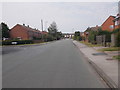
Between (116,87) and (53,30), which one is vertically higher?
(53,30)

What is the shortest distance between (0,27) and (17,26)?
704cm

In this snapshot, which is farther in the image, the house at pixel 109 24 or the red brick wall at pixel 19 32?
the red brick wall at pixel 19 32

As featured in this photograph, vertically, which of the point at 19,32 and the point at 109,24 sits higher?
the point at 109,24

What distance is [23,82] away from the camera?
532 cm

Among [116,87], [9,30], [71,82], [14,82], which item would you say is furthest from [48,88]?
[9,30]

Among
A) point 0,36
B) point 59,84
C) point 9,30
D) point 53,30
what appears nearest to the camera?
point 59,84

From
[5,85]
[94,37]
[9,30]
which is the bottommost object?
[5,85]

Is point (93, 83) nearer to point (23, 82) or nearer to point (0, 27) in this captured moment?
point (23, 82)

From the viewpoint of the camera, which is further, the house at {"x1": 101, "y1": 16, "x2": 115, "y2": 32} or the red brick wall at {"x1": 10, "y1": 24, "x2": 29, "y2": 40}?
the red brick wall at {"x1": 10, "y1": 24, "x2": 29, "y2": 40}

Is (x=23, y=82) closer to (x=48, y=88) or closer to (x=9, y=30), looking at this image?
(x=48, y=88)

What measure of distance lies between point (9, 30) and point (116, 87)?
66255 mm

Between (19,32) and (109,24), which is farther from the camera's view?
(19,32)

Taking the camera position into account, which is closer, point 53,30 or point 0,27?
point 0,27

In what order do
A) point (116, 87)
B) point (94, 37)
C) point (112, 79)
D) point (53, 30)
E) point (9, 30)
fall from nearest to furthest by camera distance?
point (116, 87) → point (112, 79) → point (94, 37) → point (9, 30) → point (53, 30)
